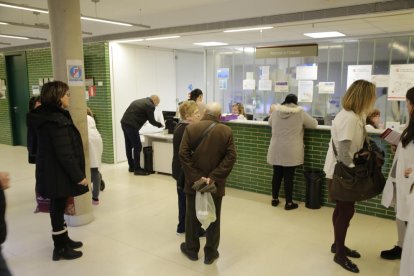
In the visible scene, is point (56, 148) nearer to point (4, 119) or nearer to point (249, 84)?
point (249, 84)

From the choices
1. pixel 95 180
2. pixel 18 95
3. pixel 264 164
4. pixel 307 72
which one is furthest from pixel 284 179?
pixel 18 95

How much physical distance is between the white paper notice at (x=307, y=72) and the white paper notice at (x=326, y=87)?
9.6 inches

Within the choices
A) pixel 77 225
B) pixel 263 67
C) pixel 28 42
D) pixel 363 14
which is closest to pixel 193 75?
pixel 263 67

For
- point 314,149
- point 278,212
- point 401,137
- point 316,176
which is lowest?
point 278,212

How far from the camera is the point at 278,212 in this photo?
4621 millimetres

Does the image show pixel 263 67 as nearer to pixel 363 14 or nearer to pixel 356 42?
pixel 356 42

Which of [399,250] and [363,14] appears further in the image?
[363,14]

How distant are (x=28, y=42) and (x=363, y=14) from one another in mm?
7925

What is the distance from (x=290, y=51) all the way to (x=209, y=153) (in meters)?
3.70

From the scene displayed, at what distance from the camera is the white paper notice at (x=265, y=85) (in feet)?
30.4

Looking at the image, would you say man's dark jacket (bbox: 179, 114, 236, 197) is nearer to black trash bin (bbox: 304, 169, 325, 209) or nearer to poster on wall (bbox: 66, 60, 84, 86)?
poster on wall (bbox: 66, 60, 84, 86)

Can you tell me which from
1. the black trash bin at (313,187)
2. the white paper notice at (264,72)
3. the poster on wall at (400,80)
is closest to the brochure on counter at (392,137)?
the black trash bin at (313,187)

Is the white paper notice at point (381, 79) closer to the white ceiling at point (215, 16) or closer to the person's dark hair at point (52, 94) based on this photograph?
the white ceiling at point (215, 16)

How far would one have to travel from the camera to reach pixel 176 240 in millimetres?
3795
